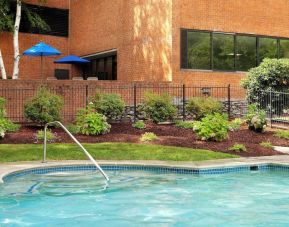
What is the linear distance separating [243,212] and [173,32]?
1382cm

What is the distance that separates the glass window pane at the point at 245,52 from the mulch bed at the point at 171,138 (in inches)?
221

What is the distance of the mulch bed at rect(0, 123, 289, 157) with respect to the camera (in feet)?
47.6

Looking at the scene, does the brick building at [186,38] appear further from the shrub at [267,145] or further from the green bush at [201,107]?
the shrub at [267,145]

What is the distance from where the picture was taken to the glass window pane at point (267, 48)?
23.3m

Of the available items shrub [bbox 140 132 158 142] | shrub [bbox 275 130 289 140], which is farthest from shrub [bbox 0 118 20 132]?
shrub [bbox 275 130 289 140]

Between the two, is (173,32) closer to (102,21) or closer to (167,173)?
(102,21)

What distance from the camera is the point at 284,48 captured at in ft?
78.3

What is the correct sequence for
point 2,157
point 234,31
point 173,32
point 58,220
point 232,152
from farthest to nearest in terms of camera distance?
point 234,31 → point 173,32 → point 232,152 → point 2,157 → point 58,220

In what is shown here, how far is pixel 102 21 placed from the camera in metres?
24.5

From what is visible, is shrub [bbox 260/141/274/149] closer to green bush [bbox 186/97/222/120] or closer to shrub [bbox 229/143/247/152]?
shrub [bbox 229/143/247/152]

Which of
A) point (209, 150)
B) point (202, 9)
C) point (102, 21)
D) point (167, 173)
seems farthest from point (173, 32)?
point (167, 173)

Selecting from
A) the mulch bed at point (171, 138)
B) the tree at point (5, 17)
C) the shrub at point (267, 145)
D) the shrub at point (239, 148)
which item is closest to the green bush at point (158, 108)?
the mulch bed at point (171, 138)

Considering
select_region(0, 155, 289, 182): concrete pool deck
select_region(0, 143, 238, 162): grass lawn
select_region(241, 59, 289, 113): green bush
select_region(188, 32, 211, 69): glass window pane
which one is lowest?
select_region(0, 155, 289, 182): concrete pool deck

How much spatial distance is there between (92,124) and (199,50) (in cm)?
780
